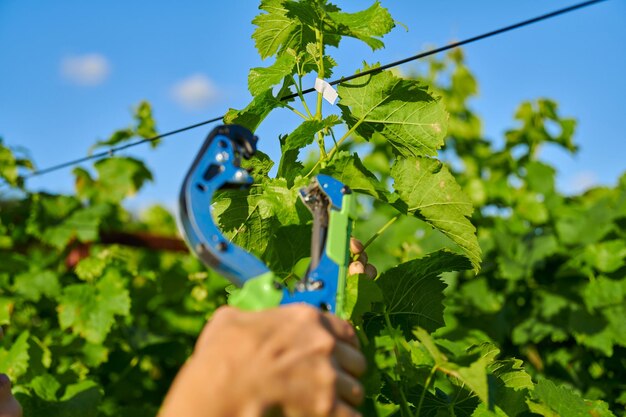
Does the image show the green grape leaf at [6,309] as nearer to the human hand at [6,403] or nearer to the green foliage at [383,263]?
the green foliage at [383,263]

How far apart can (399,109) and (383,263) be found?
60.8 inches

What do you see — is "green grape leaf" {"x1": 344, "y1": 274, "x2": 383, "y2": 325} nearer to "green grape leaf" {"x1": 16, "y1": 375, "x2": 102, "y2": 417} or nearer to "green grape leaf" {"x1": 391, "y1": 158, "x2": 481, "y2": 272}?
"green grape leaf" {"x1": 391, "y1": 158, "x2": 481, "y2": 272}

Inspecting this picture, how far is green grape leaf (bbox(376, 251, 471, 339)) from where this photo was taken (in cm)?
135

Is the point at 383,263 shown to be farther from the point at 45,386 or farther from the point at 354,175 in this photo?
the point at 354,175

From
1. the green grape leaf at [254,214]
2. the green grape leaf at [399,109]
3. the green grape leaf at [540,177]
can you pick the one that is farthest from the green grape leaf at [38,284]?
the green grape leaf at [540,177]

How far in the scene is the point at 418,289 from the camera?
4.50ft

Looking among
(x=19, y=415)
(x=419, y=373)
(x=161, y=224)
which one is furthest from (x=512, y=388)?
(x=161, y=224)

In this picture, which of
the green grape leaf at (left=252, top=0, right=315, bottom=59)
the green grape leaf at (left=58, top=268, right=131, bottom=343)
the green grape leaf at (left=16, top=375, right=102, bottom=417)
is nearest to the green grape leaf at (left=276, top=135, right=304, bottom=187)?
the green grape leaf at (left=252, top=0, right=315, bottom=59)

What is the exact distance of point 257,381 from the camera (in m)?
0.76

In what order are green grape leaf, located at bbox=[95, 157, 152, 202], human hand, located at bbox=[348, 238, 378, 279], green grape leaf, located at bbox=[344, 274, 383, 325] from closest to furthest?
green grape leaf, located at bbox=[344, 274, 383, 325] → human hand, located at bbox=[348, 238, 378, 279] → green grape leaf, located at bbox=[95, 157, 152, 202]

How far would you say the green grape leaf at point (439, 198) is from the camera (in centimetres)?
133

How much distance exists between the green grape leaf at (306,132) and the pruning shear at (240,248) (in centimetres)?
24

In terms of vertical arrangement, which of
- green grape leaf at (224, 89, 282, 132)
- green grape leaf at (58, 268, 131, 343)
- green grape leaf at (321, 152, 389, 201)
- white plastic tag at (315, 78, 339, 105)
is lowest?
green grape leaf at (58, 268, 131, 343)

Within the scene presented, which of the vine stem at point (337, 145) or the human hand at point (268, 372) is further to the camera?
the vine stem at point (337, 145)
